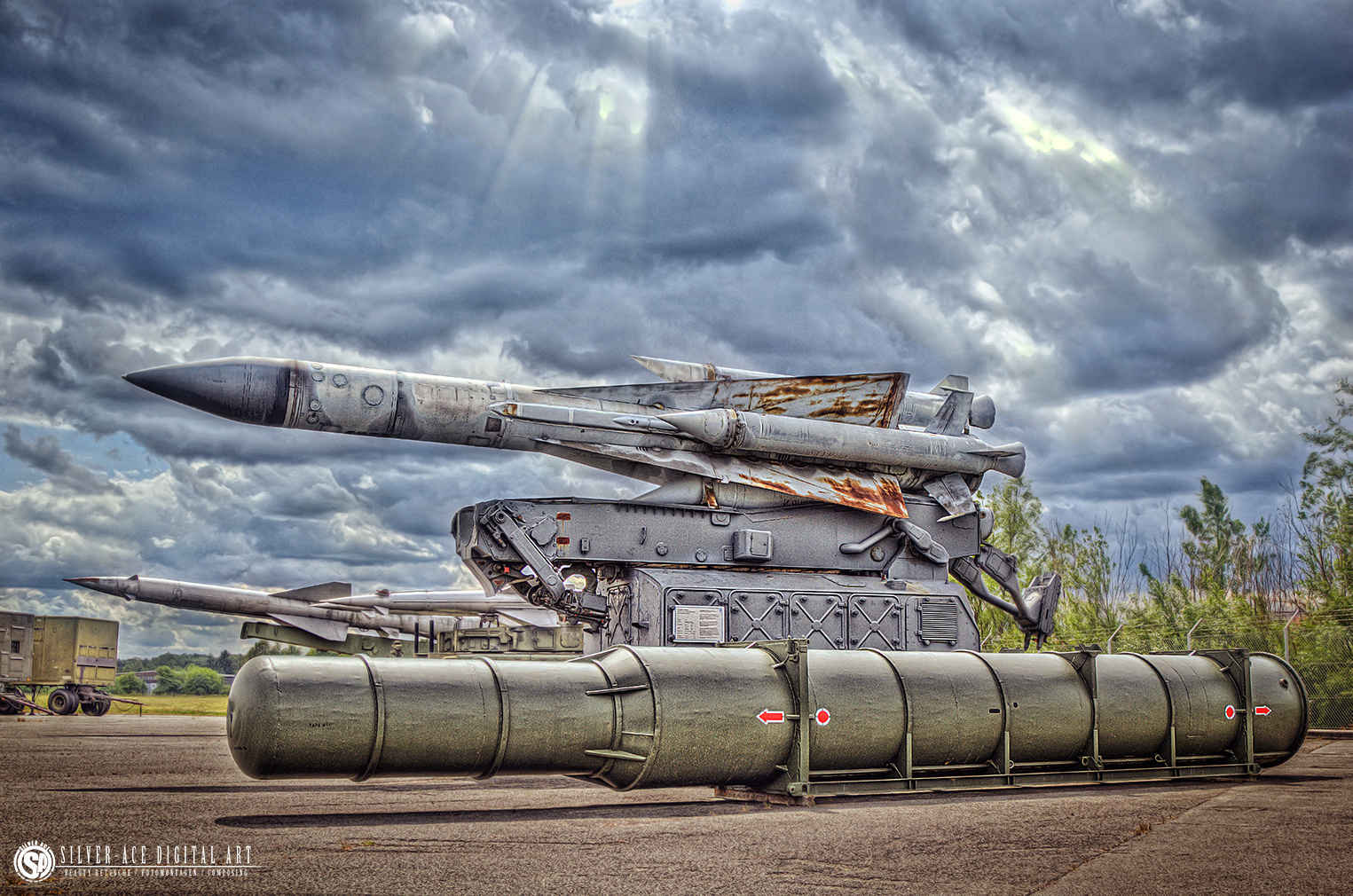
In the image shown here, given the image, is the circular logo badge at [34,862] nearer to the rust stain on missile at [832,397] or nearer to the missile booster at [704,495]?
the missile booster at [704,495]

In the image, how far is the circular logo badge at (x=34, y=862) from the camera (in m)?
5.18

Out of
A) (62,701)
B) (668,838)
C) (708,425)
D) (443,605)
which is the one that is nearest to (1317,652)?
(708,425)

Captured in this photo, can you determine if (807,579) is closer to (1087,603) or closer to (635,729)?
(635,729)

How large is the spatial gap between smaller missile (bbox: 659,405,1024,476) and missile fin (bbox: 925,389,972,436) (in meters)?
0.31

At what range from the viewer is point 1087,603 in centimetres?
3083

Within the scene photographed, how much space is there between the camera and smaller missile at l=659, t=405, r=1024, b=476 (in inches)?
524

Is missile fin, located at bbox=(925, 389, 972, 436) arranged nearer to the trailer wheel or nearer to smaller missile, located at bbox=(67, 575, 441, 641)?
smaller missile, located at bbox=(67, 575, 441, 641)

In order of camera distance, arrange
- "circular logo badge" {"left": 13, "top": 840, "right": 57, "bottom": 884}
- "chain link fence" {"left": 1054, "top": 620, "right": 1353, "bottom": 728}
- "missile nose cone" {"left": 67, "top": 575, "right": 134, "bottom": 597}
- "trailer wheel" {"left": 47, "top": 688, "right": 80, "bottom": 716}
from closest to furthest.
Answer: "circular logo badge" {"left": 13, "top": 840, "right": 57, "bottom": 884}
"chain link fence" {"left": 1054, "top": 620, "right": 1353, "bottom": 728}
"missile nose cone" {"left": 67, "top": 575, "right": 134, "bottom": 597}
"trailer wheel" {"left": 47, "top": 688, "right": 80, "bottom": 716}

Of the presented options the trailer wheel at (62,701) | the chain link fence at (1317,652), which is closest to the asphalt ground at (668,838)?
the chain link fence at (1317,652)

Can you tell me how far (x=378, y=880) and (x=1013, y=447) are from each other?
41.7 ft

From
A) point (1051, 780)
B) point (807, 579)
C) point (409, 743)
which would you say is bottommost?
point (1051, 780)

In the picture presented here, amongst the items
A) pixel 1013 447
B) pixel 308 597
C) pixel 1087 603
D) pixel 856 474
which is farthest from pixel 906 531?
pixel 1087 603

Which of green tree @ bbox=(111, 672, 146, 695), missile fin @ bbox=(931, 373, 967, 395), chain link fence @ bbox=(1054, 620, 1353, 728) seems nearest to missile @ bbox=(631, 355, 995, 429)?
missile fin @ bbox=(931, 373, 967, 395)

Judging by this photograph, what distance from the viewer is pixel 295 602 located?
24281mm
